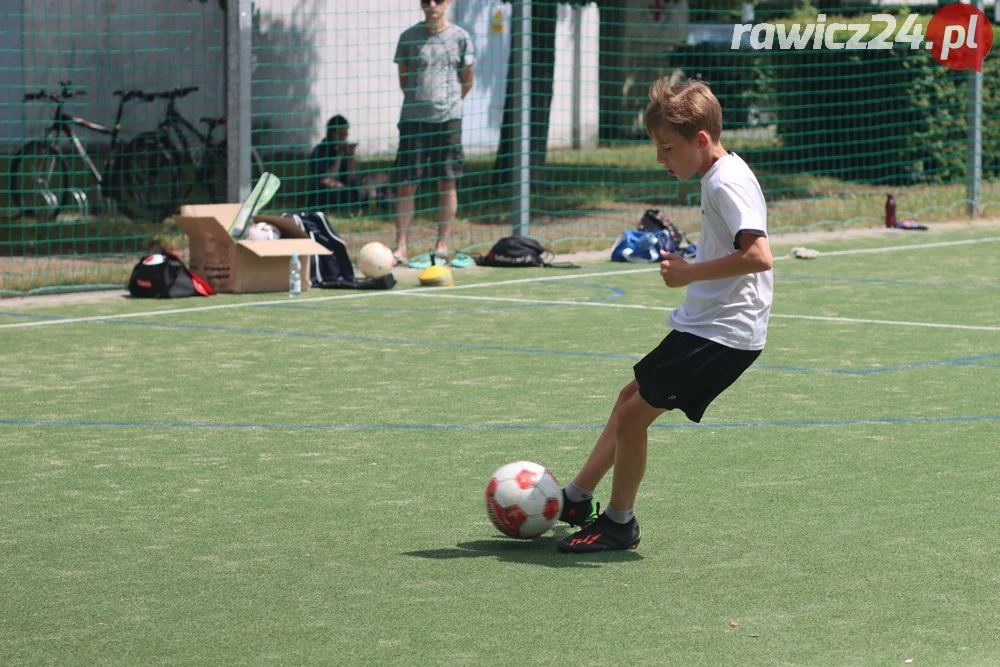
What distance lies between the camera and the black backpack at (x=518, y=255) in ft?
45.5

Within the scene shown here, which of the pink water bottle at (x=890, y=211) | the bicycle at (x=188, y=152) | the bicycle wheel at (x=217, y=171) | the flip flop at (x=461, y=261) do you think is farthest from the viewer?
the pink water bottle at (x=890, y=211)

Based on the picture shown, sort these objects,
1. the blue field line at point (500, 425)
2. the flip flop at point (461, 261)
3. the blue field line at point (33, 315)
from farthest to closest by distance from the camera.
→ the flip flop at point (461, 261) < the blue field line at point (33, 315) < the blue field line at point (500, 425)

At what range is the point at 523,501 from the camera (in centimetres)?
538

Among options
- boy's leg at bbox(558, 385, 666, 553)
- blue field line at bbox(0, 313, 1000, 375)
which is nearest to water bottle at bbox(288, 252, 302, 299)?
blue field line at bbox(0, 313, 1000, 375)

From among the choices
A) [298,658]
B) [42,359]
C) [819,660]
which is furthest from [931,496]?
[42,359]

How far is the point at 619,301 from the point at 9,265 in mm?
5337

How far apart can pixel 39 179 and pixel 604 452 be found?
40.6ft

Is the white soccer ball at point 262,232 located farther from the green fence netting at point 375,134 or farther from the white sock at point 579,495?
the white sock at point 579,495

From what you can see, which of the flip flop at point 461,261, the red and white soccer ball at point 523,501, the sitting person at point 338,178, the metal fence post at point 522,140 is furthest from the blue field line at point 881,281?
the red and white soccer ball at point 523,501

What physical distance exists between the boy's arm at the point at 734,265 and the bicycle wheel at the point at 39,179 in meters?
11.4

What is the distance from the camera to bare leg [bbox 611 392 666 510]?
16.9 ft

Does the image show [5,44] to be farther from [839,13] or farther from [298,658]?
[298,658]

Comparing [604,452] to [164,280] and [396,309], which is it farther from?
[164,280]

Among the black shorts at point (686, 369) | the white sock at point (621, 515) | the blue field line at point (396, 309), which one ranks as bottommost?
the white sock at point (621, 515)
